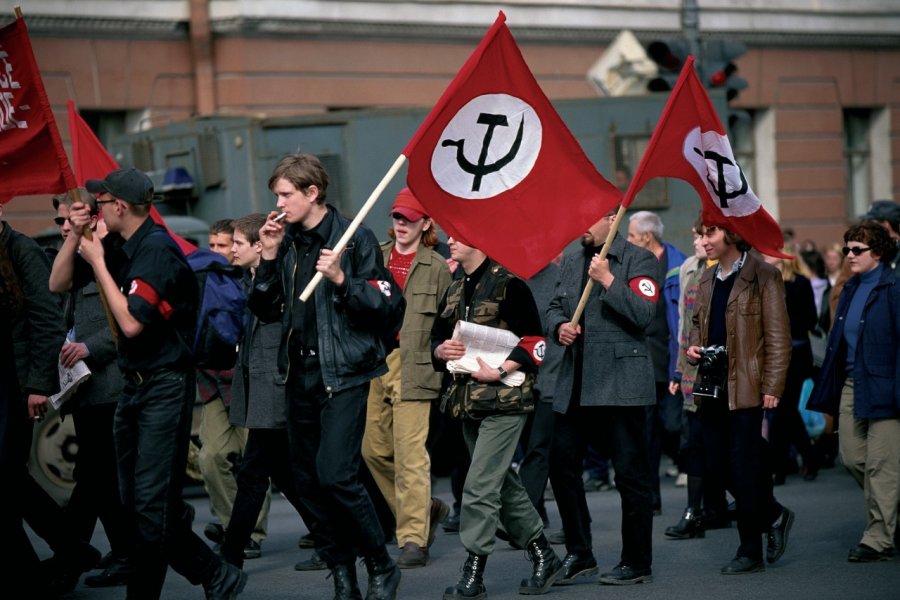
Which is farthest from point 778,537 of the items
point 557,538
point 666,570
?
point 557,538

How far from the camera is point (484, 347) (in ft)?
25.6

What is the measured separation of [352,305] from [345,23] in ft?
47.8

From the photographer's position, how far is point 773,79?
2523cm

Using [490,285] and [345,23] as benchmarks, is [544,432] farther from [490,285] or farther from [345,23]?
[345,23]

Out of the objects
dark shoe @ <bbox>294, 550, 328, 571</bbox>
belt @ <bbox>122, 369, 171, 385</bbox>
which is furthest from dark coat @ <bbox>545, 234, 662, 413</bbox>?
belt @ <bbox>122, 369, 171, 385</bbox>

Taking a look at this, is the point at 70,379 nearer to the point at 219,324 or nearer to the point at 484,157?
the point at 219,324

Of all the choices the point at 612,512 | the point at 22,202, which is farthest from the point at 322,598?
the point at 22,202

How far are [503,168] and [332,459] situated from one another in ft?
5.64

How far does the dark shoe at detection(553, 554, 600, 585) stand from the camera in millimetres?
8211

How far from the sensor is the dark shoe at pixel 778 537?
28.8 ft

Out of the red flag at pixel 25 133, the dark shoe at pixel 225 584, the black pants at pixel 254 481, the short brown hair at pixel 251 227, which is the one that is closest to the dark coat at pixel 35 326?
the red flag at pixel 25 133

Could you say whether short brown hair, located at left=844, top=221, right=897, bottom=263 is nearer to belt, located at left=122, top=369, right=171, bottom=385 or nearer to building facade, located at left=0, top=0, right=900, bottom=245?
belt, located at left=122, top=369, right=171, bottom=385

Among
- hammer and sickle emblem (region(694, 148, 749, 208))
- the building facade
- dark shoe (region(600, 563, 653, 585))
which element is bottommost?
dark shoe (region(600, 563, 653, 585))

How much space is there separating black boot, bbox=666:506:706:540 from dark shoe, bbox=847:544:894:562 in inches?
48.9
